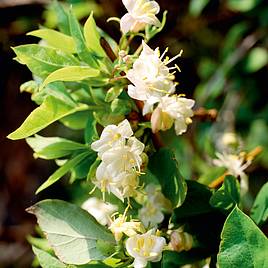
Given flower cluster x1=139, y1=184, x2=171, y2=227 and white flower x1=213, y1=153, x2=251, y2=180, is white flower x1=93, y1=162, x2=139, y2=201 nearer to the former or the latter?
flower cluster x1=139, y1=184, x2=171, y2=227

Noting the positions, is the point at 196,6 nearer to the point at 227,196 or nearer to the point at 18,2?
the point at 18,2

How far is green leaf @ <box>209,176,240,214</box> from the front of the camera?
41.1 inches

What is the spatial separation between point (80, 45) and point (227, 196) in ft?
1.03

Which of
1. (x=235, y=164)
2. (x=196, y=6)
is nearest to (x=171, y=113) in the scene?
(x=235, y=164)

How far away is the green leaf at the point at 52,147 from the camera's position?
1.10 m

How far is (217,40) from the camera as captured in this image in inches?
89.9

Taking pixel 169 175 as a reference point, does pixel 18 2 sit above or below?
above

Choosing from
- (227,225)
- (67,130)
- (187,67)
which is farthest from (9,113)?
(227,225)

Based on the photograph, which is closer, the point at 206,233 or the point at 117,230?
the point at 117,230

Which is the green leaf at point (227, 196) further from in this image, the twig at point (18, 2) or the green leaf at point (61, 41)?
the twig at point (18, 2)

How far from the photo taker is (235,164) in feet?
4.14

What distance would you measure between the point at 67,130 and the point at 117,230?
1.65m

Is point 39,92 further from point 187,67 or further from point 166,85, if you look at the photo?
point 187,67

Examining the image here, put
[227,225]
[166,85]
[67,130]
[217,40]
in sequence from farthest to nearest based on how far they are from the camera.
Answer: [67,130]
[217,40]
[166,85]
[227,225]
